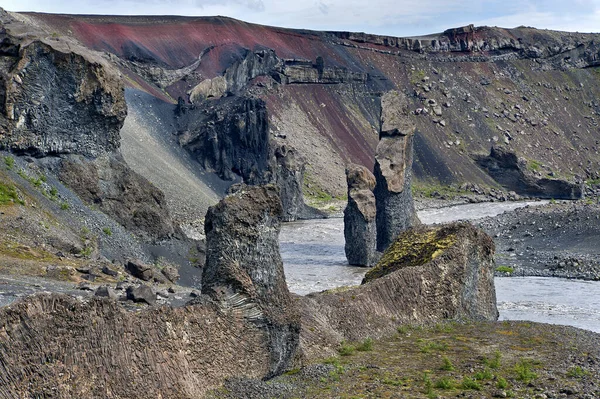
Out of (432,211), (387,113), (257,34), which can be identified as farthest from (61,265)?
(257,34)

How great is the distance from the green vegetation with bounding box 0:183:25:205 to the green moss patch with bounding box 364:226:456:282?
45.8ft

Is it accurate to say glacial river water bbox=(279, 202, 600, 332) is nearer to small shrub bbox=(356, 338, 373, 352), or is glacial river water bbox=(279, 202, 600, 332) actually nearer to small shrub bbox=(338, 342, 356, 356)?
small shrub bbox=(356, 338, 373, 352)

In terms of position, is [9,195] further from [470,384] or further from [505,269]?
[505,269]

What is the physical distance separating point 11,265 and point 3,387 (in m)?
14.2

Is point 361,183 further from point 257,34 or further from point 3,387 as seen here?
point 257,34

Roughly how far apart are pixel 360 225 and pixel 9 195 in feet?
72.4

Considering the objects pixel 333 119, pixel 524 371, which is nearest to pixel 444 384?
pixel 524 371

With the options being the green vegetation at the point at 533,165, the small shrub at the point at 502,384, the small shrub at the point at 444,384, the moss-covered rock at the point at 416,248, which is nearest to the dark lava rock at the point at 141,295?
the moss-covered rock at the point at 416,248

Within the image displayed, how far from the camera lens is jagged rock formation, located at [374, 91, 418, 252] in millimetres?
52438

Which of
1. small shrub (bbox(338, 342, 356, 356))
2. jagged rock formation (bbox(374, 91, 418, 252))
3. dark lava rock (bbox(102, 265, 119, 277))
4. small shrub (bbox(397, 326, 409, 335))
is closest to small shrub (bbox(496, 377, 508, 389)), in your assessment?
small shrub (bbox(338, 342, 356, 356))

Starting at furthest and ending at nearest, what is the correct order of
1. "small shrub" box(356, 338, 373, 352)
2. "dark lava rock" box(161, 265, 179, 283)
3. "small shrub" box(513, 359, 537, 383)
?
1. "dark lava rock" box(161, 265, 179, 283)
2. "small shrub" box(356, 338, 373, 352)
3. "small shrub" box(513, 359, 537, 383)

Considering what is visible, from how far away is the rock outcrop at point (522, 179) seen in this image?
111 metres

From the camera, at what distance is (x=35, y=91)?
3938 cm

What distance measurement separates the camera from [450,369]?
18.2m
